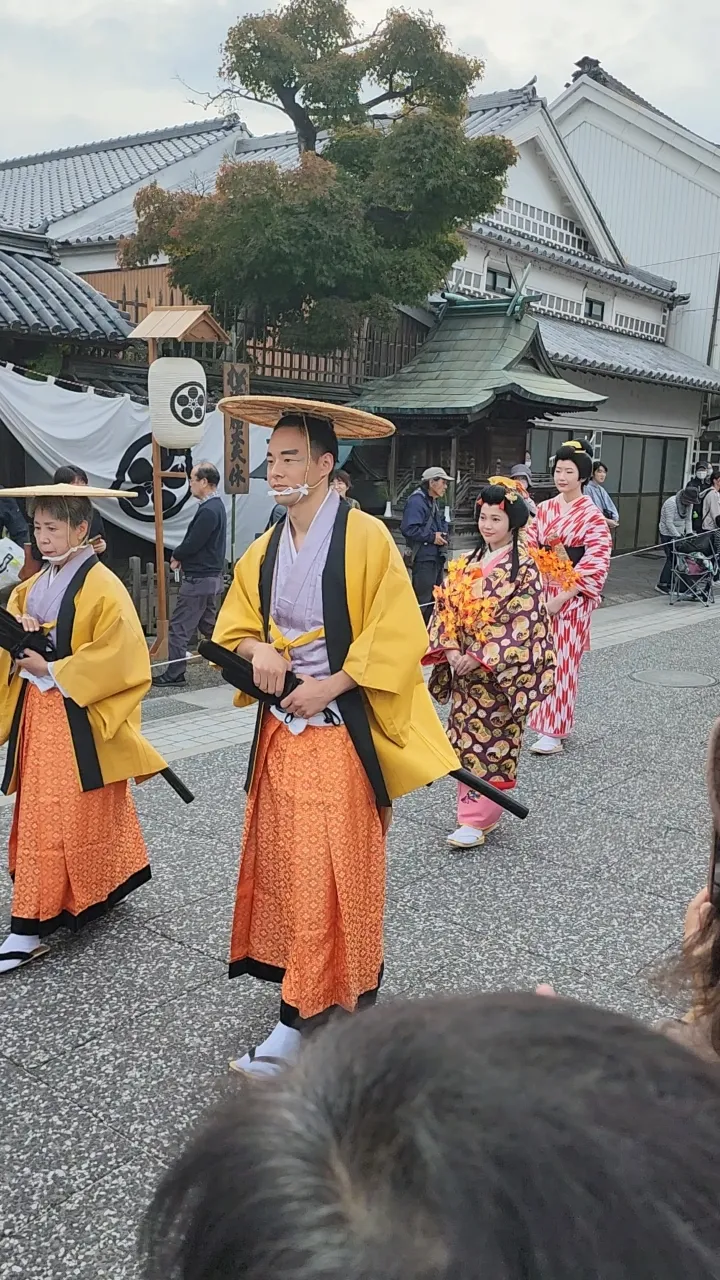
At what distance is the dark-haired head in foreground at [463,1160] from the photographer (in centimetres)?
49

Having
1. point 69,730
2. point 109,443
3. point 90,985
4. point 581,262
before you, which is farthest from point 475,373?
point 90,985

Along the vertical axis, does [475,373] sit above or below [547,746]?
above

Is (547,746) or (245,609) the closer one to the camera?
(245,609)

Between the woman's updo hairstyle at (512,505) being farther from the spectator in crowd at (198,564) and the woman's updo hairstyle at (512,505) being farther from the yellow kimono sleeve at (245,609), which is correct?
the spectator in crowd at (198,564)

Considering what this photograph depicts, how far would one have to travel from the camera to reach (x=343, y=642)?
2855 mm

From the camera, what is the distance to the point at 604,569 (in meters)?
5.94

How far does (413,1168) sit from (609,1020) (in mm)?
146

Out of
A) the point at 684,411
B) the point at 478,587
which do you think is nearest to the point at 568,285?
the point at 684,411

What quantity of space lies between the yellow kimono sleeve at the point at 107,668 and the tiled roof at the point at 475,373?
8.08m

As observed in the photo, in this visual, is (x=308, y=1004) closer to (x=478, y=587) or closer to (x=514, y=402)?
(x=478, y=587)

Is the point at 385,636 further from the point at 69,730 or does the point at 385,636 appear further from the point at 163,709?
the point at 163,709

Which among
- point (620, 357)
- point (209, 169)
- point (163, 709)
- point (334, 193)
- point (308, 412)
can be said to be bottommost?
point (163, 709)

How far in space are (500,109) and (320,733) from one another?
16637 mm

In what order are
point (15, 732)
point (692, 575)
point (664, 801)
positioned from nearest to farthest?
1. point (15, 732)
2. point (664, 801)
3. point (692, 575)
